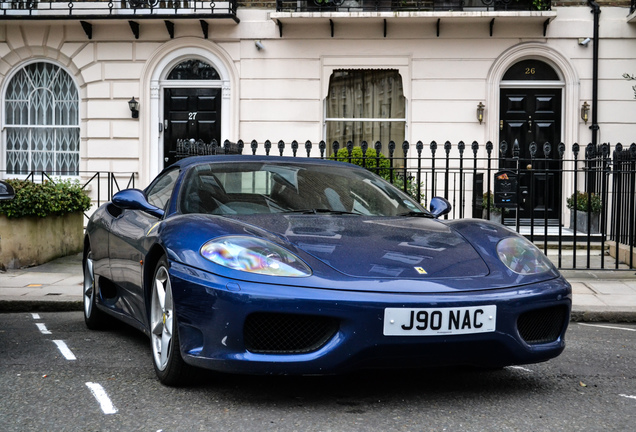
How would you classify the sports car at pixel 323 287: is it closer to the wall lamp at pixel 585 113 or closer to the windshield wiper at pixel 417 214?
the windshield wiper at pixel 417 214

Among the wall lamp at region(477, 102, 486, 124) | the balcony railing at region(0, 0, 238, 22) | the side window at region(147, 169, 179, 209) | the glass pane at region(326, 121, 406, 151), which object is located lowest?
the side window at region(147, 169, 179, 209)

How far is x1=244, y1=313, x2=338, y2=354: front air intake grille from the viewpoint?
12.2 ft

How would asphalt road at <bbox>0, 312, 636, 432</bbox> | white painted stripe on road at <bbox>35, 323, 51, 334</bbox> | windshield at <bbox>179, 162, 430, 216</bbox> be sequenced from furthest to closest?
white painted stripe on road at <bbox>35, 323, 51, 334</bbox> → windshield at <bbox>179, 162, 430, 216</bbox> → asphalt road at <bbox>0, 312, 636, 432</bbox>

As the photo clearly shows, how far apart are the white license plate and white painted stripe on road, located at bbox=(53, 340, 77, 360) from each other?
234 centimetres

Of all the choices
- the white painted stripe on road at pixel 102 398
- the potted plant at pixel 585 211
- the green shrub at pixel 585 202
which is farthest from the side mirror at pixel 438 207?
the potted plant at pixel 585 211

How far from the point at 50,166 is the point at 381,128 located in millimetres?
6755

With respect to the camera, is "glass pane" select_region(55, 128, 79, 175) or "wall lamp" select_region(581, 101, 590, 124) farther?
"glass pane" select_region(55, 128, 79, 175)

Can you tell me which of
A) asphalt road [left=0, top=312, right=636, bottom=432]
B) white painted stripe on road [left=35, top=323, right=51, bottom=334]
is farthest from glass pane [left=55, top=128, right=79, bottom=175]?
asphalt road [left=0, top=312, right=636, bottom=432]

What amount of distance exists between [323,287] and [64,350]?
2393 millimetres

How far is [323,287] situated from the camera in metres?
3.67

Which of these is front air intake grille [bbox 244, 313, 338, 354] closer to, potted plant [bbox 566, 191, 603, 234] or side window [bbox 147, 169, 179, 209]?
side window [bbox 147, 169, 179, 209]

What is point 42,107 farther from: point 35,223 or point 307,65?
point 35,223

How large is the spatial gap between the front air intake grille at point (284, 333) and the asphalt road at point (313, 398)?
11.4 inches

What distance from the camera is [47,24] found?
16219 mm
